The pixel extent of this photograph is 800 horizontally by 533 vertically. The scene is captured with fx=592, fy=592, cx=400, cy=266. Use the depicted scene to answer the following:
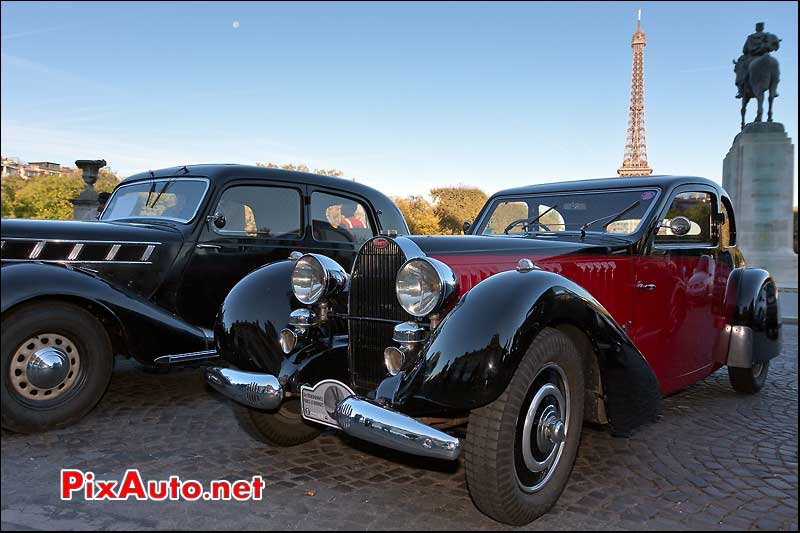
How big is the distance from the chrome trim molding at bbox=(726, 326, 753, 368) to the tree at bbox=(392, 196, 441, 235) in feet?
29.2

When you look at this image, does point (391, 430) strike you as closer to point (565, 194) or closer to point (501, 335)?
point (501, 335)

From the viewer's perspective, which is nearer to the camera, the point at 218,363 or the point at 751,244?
the point at 218,363

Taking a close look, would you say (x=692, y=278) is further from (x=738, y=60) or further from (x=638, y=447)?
(x=738, y=60)

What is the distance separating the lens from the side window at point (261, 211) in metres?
5.46

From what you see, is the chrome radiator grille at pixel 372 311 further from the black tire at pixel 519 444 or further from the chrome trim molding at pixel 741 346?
the chrome trim molding at pixel 741 346

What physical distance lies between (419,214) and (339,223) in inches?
397

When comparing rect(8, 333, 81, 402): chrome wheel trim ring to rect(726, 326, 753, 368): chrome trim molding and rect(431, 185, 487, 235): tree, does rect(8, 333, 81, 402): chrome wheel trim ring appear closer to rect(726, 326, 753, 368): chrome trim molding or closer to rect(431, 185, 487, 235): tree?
rect(726, 326, 753, 368): chrome trim molding

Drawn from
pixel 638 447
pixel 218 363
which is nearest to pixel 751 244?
pixel 638 447

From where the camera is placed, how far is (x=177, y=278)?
509 centimetres

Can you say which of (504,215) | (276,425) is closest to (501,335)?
(276,425)

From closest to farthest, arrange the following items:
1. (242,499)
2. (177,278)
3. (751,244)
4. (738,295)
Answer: (242,499), (738,295), (177,278), (751,244)

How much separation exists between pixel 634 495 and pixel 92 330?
3560mm

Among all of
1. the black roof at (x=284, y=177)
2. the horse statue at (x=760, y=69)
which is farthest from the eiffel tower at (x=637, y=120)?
the black roof at (x=284, y=177)

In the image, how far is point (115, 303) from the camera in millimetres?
4230
